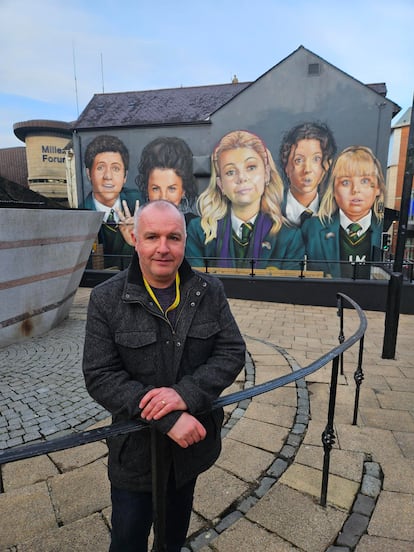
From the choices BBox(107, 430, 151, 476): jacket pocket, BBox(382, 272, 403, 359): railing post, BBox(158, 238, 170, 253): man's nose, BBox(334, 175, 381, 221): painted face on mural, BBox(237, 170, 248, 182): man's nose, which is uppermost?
BBox(237, 170, 248, 182): man's nose

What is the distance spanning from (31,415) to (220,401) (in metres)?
2.92

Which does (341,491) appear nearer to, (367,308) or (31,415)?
(31,415)

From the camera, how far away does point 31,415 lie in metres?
3.49

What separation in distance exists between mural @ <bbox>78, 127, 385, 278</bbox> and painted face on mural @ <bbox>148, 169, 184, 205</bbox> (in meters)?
0.05

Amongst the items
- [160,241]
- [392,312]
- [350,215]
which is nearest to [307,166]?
[350,215]

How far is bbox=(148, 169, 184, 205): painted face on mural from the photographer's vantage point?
51.1ft

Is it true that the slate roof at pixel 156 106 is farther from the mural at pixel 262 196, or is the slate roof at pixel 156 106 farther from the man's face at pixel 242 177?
the man's face at pixel 242 177

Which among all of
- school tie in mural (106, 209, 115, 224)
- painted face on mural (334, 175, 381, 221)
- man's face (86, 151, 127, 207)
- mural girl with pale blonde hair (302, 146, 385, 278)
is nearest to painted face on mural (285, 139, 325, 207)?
mural girl with pale blonde hair (302, 146, 385, 278)

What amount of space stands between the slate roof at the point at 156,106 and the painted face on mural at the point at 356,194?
21.2 feet

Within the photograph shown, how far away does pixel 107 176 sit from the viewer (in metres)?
16.5

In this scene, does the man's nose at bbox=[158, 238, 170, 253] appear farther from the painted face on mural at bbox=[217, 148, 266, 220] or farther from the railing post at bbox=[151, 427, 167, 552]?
the painted face on mural at bbox=[217, 148, 266, 220]

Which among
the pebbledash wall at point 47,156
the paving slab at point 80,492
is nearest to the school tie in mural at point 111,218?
the paving slab at point 80,492

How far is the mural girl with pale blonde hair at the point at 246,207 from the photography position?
47.9 ft

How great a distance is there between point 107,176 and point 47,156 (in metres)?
16.9
